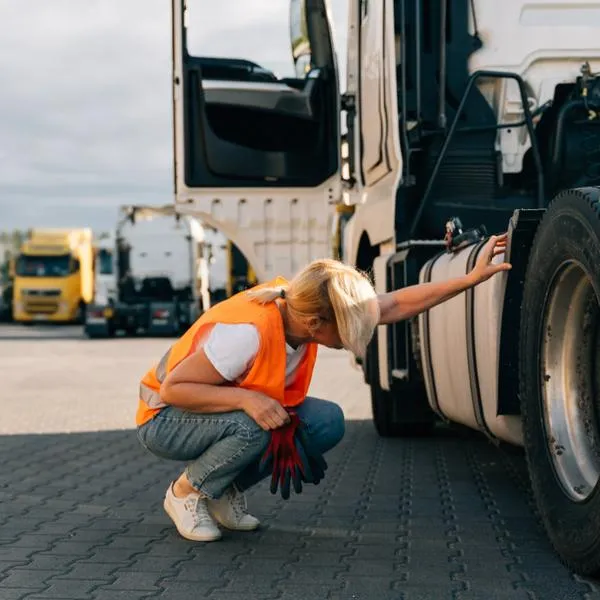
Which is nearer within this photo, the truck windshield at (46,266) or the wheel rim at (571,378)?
the wheel rim at (571,378)

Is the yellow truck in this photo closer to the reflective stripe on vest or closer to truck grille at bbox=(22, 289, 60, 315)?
truck grille at bbox=(22, 289, 60, 315)

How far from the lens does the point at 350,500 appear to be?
20.3 ft

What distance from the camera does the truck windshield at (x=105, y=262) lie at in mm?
32281

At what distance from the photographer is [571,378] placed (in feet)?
14.9

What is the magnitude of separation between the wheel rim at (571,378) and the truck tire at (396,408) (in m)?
3.32

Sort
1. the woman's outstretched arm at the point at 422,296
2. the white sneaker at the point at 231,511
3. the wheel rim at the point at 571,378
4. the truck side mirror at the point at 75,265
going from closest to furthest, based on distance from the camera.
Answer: the wheel rim at the point at 571,378 < the woman's outstretched arm at the point at 422,296 < the white sneaker at the point at 231,511 < the truck side mirror at the point at 75,265

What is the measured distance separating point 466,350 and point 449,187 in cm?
194

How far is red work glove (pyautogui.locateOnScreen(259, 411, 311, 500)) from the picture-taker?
4.80 metres

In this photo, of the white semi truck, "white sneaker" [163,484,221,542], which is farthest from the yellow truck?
"white sneaker" [163,484,221,542]

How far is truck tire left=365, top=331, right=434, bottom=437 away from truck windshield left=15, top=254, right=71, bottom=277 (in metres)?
34.0

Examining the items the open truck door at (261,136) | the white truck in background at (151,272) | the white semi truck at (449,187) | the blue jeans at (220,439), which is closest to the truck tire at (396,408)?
the white semi truck at (449,187)

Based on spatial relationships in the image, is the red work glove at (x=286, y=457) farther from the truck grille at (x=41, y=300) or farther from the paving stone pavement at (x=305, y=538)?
the truck grille at (x=41, y=300)

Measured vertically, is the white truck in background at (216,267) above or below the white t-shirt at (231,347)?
above

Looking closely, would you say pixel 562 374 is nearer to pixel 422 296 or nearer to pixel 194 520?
pixel 422 296
